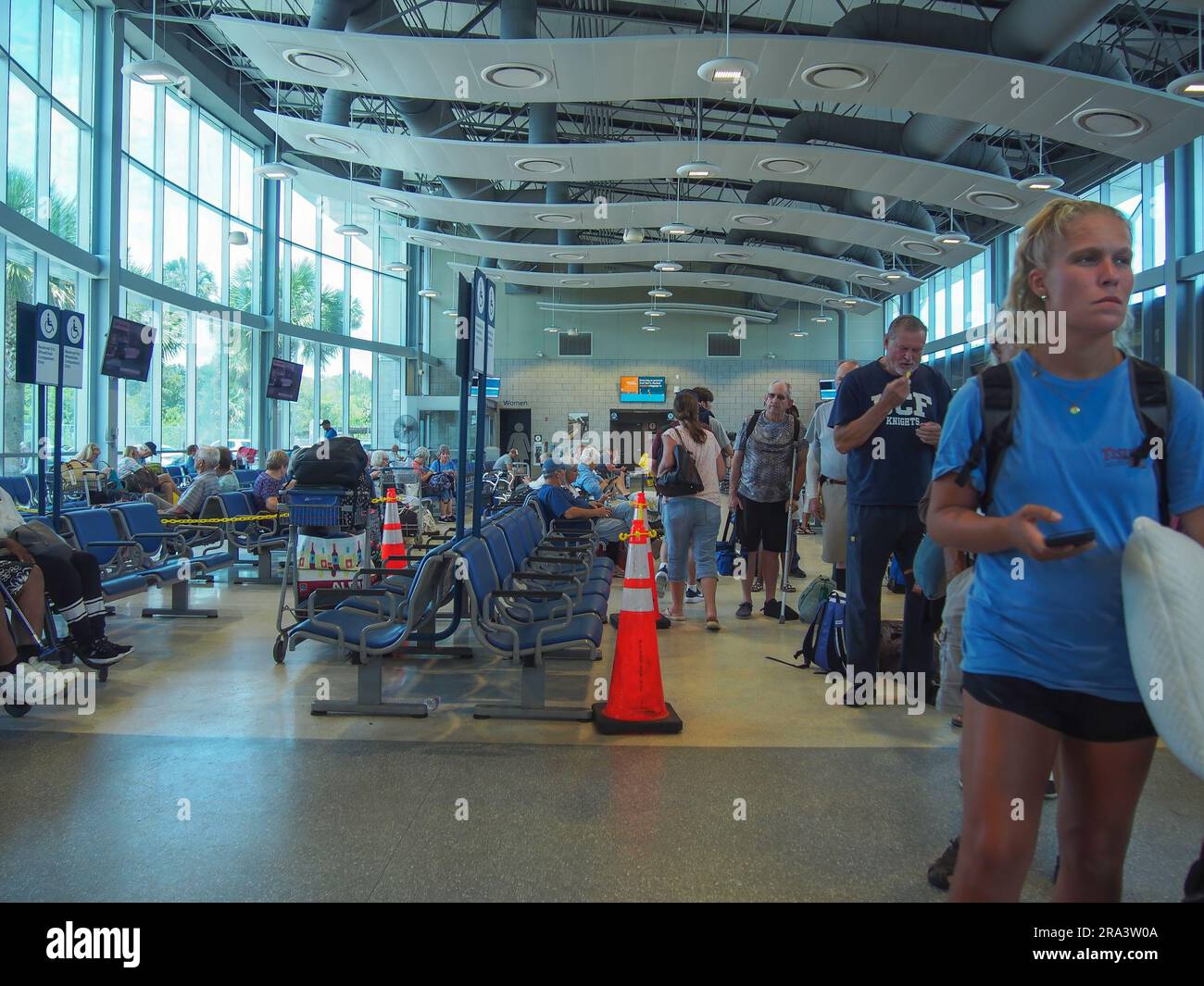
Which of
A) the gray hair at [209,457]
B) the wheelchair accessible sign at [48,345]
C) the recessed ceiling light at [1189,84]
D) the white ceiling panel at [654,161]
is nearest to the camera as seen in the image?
the wheelchair accessible sign at [48,345]

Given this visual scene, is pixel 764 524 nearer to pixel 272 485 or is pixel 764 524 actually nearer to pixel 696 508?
pixel 696 508

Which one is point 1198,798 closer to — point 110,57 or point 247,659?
point 247,659

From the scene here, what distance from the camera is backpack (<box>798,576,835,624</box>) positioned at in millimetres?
5293

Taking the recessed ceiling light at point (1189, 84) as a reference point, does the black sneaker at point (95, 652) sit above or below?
below

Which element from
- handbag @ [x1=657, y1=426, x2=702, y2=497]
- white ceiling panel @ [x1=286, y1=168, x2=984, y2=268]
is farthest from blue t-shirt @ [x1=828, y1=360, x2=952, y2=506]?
white ceiling panel @ [x1=286, y1=168, x2=984, y2=268]

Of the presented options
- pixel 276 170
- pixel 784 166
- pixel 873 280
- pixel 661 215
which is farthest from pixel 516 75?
Answer: pixel 873 280

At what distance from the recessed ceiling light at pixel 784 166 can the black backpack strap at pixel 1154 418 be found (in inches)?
563

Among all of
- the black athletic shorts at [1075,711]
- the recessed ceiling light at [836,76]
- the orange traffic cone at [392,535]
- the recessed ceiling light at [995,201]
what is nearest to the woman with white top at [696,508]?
the orange traffic cone at [392,535]

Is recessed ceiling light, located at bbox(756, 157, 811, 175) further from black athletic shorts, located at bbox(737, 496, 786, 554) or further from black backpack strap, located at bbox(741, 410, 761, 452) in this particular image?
black athletic shorts, located at bbox(737, 496, 786, 554)

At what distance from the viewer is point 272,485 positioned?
8758 mm

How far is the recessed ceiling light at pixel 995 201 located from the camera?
15.4m

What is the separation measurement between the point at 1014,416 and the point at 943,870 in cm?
152

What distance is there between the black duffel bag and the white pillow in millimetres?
6037

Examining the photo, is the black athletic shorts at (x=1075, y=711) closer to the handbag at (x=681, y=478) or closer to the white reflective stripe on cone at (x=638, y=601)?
the white reflective stripe on cone at (x=638, y=601)
